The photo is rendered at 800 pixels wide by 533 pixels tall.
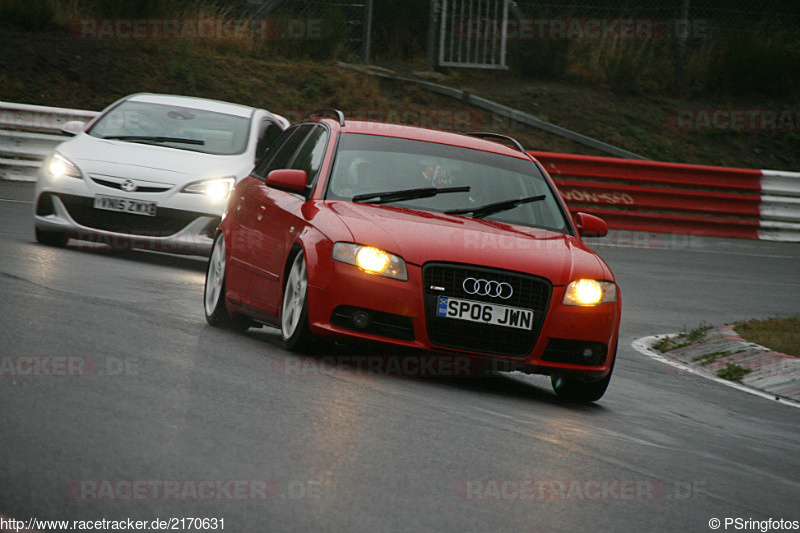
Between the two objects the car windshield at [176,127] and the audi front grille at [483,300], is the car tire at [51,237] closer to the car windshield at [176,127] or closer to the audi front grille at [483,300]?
the car windshield at [176,127]

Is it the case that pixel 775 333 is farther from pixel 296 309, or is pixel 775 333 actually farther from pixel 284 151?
pixel 296 309

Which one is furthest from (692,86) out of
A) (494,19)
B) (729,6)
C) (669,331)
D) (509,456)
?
(509,456)

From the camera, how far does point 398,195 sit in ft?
27.3

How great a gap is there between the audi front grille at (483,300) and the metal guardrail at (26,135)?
46.3ft

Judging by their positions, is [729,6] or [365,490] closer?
[365,490]

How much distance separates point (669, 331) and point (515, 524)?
25.6 ft

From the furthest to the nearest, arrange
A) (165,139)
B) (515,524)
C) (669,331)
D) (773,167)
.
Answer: (773,167) → (165,139) → (669,331) → (515,524)

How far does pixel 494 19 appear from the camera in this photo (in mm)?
27156

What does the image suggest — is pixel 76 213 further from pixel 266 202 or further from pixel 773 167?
pixel 773 167

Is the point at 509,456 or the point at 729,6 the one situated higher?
the point at 729,6

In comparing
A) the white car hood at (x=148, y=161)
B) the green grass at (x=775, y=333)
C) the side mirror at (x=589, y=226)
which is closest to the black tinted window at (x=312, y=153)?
the side mirror at (x=589, y=226)

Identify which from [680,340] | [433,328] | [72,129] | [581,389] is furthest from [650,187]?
[433,328]

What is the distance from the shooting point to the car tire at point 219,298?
9141 mm

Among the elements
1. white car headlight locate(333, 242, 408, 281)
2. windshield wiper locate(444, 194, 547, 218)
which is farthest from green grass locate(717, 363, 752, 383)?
white car headlight locate(333, 242, 408, 281)
